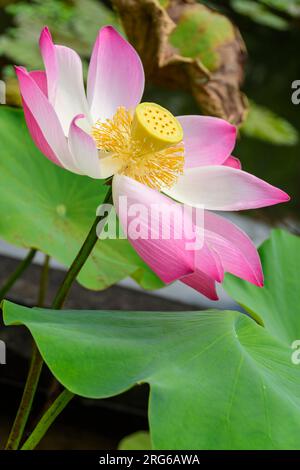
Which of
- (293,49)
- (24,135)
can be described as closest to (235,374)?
(24,135)

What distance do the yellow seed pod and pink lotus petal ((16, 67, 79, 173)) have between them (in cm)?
7

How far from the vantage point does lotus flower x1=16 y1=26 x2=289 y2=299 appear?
0.51 meters

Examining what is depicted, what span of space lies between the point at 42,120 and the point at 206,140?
0.16 metres

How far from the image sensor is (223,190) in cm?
57

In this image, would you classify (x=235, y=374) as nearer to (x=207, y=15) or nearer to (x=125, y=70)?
(x=125, y=70)

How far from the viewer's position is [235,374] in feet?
1.62

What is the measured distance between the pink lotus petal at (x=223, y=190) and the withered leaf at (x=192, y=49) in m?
0.39

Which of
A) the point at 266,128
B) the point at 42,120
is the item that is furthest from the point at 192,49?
the point at 266,128

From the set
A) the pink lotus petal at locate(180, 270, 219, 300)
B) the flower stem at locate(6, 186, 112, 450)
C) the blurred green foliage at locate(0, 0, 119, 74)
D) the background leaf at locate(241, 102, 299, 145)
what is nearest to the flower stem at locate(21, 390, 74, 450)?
the flower stem at locate(6, 186, 112, 450)

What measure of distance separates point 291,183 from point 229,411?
1.92 m

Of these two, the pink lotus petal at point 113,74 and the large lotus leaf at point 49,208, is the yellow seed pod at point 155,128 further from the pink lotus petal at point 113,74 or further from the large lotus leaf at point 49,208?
the large lotus leaf at point 49,208

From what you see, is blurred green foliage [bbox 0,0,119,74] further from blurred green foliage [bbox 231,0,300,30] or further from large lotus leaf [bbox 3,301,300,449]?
large lotus leaf [bbox 3,301,300,449]

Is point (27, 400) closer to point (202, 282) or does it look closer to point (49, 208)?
point (202, 282)

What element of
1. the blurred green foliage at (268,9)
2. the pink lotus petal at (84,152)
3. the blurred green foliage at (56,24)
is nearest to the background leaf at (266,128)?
the blurred green foliage at (56,24)
